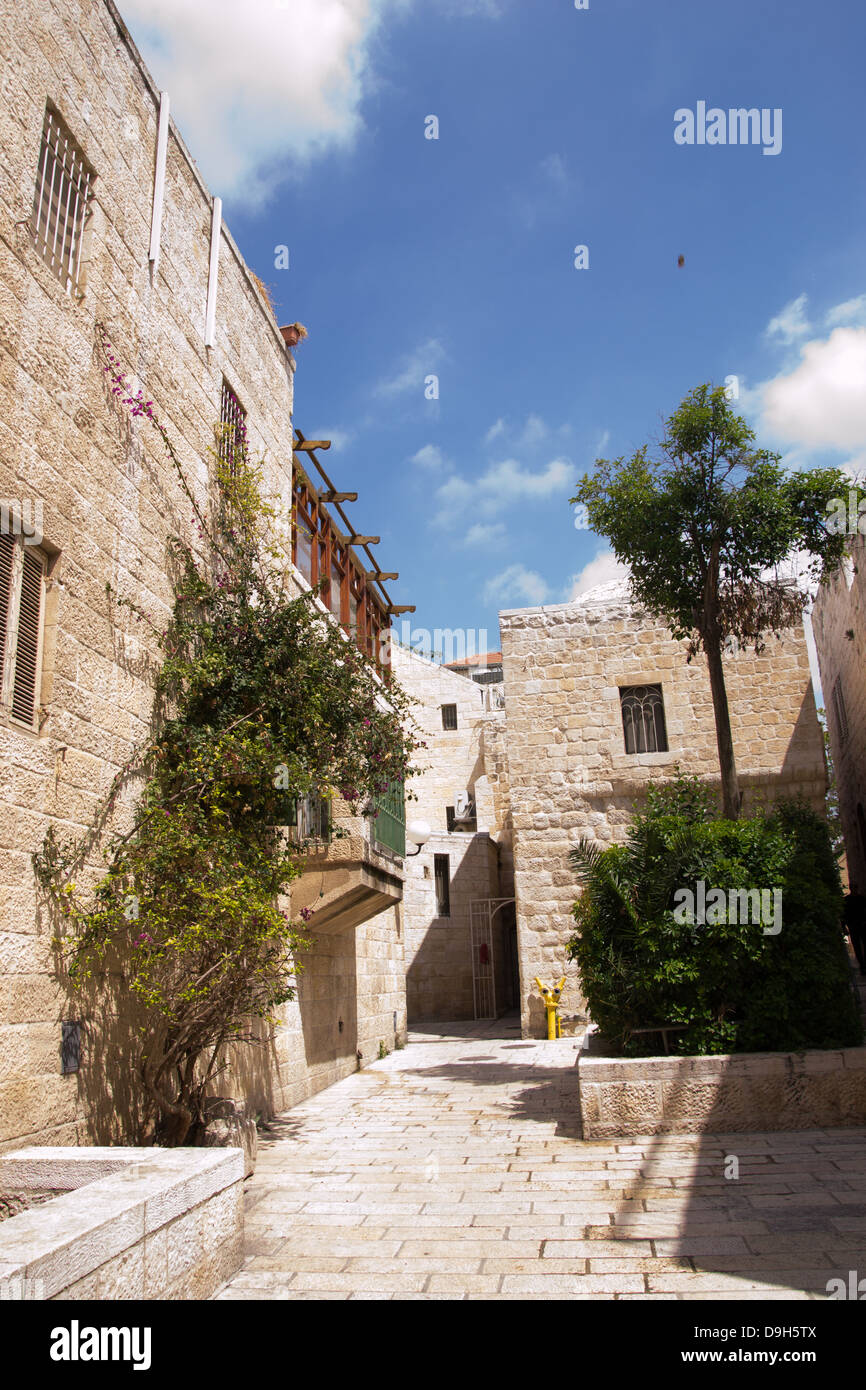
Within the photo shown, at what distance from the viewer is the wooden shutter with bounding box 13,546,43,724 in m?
4.68

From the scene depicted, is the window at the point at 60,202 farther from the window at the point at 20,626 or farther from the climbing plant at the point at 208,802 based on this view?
the window at the point at 20,626

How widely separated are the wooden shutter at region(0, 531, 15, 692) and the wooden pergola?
4.67 m

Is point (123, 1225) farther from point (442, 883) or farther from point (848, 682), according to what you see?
point (442, 883)

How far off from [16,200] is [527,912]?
449 inches

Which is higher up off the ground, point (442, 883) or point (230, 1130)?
point (442, 883)

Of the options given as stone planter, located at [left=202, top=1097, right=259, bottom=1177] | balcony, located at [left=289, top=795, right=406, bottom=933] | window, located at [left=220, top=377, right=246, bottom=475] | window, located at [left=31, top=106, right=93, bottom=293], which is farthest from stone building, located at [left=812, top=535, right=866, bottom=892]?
stone planter, located at [left=202, top=1097, right=259, bottom=1177]

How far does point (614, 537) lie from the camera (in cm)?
998

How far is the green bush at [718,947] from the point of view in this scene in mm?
6906

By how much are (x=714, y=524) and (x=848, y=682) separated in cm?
667

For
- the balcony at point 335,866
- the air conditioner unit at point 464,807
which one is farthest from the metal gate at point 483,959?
the balcony at point 335,866

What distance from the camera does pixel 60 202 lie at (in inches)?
214

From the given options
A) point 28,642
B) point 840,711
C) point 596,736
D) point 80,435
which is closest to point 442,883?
point 596,736

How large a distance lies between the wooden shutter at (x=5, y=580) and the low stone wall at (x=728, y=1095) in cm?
489
